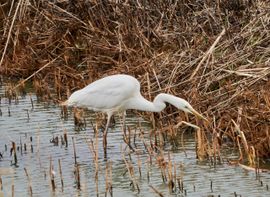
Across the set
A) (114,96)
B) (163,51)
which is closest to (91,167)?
(114,96)

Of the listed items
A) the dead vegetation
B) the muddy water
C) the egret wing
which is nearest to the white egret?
the egret wing

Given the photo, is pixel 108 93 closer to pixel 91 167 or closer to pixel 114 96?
pixel 114 96

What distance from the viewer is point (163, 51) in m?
12.6

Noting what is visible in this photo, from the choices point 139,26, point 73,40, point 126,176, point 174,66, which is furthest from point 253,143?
point 73,40

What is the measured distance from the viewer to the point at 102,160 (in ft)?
30.8

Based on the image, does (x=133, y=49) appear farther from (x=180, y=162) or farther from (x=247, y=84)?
(x=180, y=162)

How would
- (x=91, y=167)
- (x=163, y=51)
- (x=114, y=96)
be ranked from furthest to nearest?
(x=163, y=51) < (x=114, y=96) < (x=91, y=167)

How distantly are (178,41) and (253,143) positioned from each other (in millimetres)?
3903

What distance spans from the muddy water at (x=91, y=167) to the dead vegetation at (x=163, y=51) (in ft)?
1.73

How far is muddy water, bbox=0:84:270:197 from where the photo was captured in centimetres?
803

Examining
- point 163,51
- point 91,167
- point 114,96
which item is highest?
point 163,51

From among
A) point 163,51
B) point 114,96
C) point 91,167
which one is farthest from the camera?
point 163,51

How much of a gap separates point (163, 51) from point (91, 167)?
3940 millimetres

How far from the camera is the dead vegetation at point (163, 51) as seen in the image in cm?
1006
